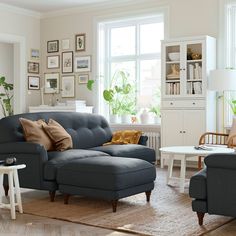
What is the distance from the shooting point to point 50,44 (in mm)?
9078

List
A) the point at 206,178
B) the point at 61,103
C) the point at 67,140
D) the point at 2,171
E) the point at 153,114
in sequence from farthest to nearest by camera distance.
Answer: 1. the point at 61,103
2. the point at 153,114
3. the point at 67,140
4. the point at 2,171
5. the point at 206,178

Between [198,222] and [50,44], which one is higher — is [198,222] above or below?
below

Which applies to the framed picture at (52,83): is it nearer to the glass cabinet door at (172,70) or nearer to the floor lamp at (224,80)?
the glass cabinet door at (172,70)

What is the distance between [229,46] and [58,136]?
3286mm

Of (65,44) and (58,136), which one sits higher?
(65,44)

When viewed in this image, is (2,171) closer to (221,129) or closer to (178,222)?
(178,222)

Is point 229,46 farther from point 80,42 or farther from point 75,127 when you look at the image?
point 80,42

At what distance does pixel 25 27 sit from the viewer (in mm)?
8914

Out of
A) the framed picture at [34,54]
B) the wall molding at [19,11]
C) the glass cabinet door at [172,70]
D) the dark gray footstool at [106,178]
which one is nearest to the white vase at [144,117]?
the glass cabinet door at [172,70]

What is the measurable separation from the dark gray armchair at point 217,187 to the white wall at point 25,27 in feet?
19.3

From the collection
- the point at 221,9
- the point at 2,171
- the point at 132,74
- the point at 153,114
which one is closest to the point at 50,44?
the point at 132,74

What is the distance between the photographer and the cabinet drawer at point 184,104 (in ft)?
22.5

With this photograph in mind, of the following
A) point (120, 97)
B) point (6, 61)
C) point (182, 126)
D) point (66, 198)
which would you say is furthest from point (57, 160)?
point (6, 61)

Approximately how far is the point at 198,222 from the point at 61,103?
525cm
